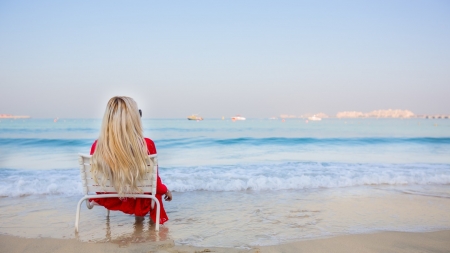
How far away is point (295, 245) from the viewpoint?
3637 mm

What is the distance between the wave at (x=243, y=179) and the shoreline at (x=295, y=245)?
9.35 feet

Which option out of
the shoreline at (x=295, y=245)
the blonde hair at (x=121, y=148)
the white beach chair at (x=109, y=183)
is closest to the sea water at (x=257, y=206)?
the shoreline at (x=295, y=245)

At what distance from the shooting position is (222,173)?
8.67m

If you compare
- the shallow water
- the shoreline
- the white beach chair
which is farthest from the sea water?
the white beach chair

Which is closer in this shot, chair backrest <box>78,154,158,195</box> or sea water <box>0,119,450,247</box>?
chair backrest <box>78,154,158,195</box>

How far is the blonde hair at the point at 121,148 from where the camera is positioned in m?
3.62

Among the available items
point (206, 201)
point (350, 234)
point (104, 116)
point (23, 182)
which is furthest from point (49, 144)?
point (350, 234)

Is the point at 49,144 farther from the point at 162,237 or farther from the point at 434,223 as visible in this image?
the point at 434,223

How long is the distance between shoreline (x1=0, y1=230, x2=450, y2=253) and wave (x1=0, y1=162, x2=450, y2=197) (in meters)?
2.85

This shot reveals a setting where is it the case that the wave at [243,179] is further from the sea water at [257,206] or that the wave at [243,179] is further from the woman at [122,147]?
the woman at [122,147]

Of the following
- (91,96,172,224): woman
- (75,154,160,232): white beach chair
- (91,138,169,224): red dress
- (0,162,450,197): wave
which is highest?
(91,96,172,224): woman

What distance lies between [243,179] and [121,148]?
14.6ft

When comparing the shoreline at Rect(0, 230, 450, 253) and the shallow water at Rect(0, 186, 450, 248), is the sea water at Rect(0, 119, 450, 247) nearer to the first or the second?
the shallow water at Rect(0, 186, 450, 248)

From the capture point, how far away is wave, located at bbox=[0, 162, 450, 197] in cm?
666
